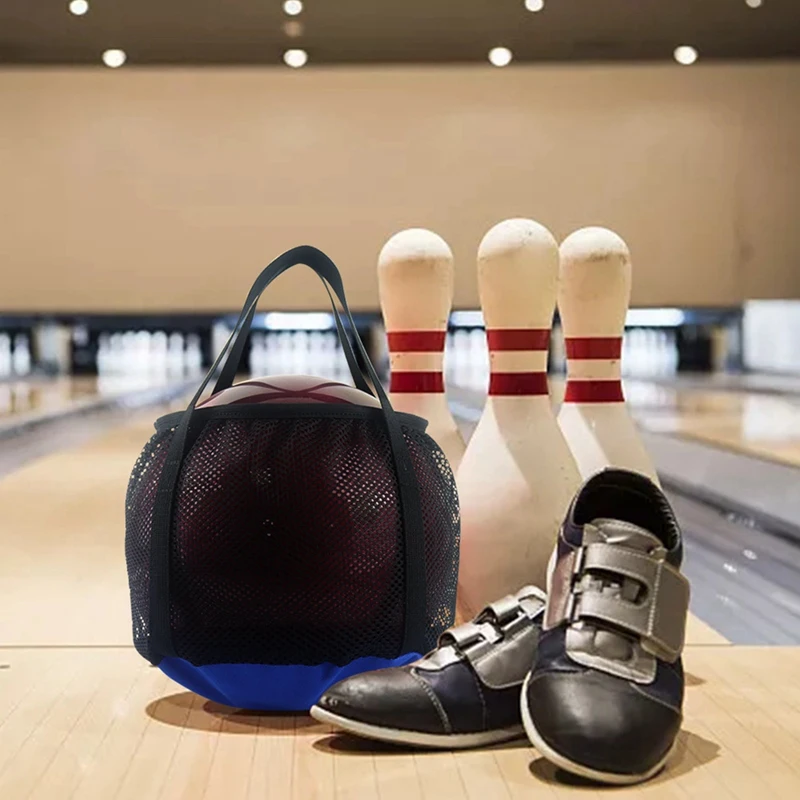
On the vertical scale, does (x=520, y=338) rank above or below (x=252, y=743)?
above

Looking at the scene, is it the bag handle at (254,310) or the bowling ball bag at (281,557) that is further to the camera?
the bag handle at (254,310)

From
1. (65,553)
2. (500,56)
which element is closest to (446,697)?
(65,553)

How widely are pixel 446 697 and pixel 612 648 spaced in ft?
0.48

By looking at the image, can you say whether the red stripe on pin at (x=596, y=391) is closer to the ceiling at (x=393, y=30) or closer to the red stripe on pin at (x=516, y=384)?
the red stripe on pin at (x=516, y=384)

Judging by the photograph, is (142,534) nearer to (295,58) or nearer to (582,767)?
(582,767)

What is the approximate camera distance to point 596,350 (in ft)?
5.79

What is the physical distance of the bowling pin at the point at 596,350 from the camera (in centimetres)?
171

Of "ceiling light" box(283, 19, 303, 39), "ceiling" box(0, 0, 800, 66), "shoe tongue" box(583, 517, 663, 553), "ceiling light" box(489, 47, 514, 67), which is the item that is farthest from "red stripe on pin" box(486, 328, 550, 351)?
"ceiling light" box(489, 47, 514, 67)

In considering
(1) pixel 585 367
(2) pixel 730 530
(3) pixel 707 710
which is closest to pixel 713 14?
(2) pixel 730 530

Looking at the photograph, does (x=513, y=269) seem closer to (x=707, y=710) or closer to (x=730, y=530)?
(x=707, y=710)

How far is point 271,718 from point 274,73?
13.9 feet

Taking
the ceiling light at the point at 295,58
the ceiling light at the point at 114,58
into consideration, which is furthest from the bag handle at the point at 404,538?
the ceiling light at the point at 114,58

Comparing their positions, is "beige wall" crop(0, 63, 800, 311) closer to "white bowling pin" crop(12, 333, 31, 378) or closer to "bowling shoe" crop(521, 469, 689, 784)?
"bowling shoe" crop(521, 469, 689, 784)

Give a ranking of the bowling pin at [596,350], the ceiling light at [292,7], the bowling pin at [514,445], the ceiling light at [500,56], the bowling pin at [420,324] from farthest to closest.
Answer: the ceiling light at [500,56] < the ceiling light at [292,7] < the bowling pin at [420,324] < the bowling pin at [596,350] < the bowling pin at [514,445]
